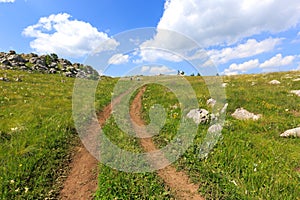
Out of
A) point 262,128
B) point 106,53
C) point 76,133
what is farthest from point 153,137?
point 262,128

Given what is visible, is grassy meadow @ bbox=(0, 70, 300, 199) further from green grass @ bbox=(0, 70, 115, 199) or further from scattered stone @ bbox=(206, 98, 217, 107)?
scattered stone @ bbox=(206, 98, 217, 107)

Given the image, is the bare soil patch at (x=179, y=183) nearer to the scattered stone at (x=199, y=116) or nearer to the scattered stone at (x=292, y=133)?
the scattered stone at (x=199, y=116)

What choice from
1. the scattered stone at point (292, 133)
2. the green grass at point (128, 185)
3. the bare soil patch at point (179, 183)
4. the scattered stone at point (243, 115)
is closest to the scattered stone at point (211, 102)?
the scattered stone at point (243, 115)

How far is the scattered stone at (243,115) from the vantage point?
1585 centimetres

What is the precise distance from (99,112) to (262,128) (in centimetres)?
1139

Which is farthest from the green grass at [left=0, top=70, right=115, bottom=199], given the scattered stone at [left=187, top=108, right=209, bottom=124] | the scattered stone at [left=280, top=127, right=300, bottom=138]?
the scattered stone at [left=280, top=127, right=300, bottom=138]

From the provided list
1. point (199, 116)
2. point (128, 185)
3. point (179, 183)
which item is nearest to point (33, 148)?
point (128, 185)

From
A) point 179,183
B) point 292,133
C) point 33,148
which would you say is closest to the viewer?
point 179,183

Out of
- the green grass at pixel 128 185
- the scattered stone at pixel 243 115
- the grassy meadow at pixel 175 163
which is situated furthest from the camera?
the scattered stone at pixel 243 115

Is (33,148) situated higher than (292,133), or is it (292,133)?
(33,148)

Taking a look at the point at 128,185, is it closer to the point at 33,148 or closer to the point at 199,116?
the point at 33,148

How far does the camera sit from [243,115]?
1625 centimetres

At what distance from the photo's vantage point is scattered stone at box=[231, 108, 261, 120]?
15.9 metres

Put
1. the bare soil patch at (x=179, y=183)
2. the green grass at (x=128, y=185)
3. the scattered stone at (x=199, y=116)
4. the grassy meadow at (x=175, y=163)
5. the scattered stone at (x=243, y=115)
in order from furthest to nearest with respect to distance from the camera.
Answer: the scattered stone at (x=243, y=115), the scattered stone at (x=199, y=116), the bare soil patch at (x=179, y=183), the grassy meadow at (x=175, y=163), the green grass at (x=128, y=185)
